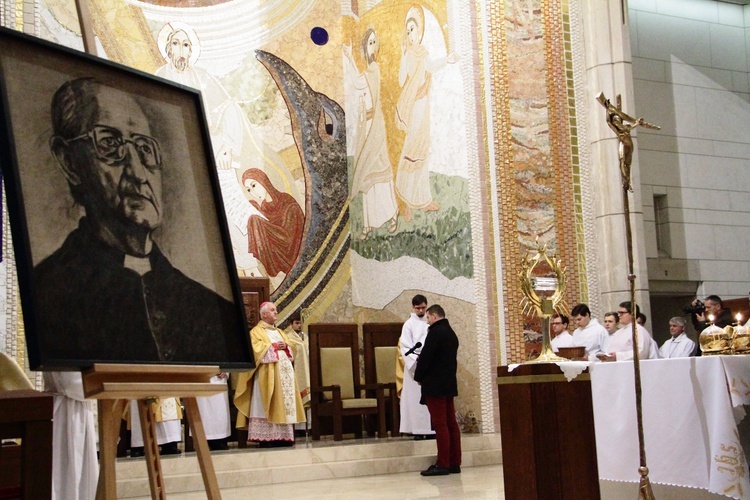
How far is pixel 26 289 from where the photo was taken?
11.0ft

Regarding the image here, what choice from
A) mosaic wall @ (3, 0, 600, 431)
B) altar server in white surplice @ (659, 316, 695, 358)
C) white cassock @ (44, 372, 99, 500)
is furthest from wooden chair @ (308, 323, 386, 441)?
white cassock @ (44, 372, 99, 500)

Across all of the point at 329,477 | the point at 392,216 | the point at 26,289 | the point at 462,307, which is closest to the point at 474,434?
the point at 462,307

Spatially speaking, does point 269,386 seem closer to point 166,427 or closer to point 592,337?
point 166,427

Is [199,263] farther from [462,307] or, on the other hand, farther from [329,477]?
[462,307]

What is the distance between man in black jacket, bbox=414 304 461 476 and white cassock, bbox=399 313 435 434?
1.77 meters

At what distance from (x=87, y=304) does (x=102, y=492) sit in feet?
2.42

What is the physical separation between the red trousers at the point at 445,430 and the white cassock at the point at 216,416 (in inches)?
107

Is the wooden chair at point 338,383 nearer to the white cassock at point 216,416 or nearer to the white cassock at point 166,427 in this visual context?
the white cassock at point 216,416

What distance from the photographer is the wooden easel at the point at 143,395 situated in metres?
3.57

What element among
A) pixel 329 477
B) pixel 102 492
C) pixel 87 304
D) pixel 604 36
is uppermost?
pixel 604 36

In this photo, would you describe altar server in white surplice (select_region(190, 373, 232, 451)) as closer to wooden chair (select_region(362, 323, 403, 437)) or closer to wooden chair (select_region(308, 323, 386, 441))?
wooden chair (select_region(308, 323, 386, 441))

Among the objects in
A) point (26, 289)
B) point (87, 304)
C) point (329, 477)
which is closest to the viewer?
point (26, 289)

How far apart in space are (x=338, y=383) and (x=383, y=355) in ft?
2.60

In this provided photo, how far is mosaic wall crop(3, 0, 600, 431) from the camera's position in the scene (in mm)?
11703
